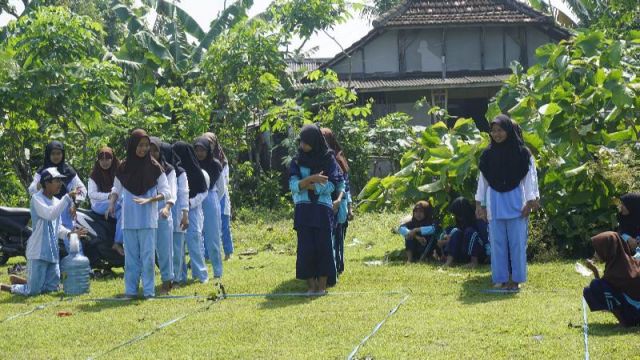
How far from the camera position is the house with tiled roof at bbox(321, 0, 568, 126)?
25266 millimetres

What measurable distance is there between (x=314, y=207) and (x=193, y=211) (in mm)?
1874

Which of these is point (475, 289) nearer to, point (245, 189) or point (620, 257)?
point (620, 257)

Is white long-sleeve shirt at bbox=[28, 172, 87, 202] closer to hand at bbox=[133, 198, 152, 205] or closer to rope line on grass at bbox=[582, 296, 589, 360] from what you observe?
hand at bbox=[133, 198, 152, 205]

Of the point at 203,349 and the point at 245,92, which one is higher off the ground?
the point at 245,92

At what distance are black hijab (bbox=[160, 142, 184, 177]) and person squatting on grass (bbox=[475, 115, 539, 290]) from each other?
10.3ft

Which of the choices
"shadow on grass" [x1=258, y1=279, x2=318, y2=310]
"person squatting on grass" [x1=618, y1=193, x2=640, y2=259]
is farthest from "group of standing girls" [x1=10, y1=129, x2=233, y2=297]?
Answer: "person squatting on grass" [x1=618, y1=193, x2=640, y2=259]

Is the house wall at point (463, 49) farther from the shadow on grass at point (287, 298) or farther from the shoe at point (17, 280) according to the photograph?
the shoe at point (17, 280)

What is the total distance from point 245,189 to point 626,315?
13605 mm

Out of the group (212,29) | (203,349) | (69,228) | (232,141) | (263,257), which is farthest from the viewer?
(212,29)

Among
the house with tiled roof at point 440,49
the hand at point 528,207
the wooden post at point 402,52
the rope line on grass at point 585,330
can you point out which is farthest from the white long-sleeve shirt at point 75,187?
the wooden post at point 402,52

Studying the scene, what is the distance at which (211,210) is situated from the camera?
37.7ft

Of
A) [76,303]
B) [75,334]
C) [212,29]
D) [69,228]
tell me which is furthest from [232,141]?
[75,334]

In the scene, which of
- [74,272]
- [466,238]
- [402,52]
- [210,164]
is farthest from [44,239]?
[402,52]

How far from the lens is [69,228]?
12.1m
